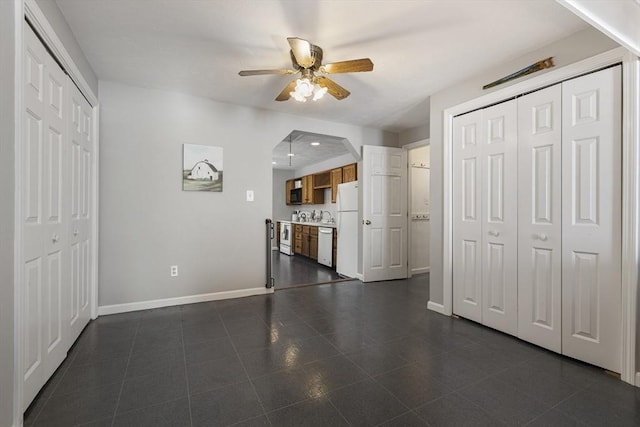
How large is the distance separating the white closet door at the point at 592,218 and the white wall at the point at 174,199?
296 cm

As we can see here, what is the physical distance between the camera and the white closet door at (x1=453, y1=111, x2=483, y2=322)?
274cm

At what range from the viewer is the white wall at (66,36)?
5.58 feet

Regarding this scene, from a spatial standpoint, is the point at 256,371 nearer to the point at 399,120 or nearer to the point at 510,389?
the point at 510,389

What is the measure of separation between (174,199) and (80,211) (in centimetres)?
92

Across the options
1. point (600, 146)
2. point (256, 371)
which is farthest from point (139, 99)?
point (600, 146)

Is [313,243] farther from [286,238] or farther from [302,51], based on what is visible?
[302,51]

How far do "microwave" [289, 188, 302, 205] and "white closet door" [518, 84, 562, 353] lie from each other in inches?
230

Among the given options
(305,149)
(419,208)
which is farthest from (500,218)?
(305,149)

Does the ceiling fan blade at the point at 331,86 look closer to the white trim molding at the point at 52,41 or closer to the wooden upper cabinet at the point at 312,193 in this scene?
the white trim molding at the point at 52,41

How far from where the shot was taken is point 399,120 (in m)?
4.14

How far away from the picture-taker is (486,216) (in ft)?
8.74

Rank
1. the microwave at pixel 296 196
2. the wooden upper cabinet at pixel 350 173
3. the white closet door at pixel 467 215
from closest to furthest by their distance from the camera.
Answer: the white closet door at pixel 467 215, the wooden upper cabinet at pixel 350 173, the microwave at pixel 296 196

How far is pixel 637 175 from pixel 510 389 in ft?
5.12

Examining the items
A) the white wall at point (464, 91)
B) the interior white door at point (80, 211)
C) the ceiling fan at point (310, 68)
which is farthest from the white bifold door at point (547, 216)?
the interior white door at point (80, 211)
